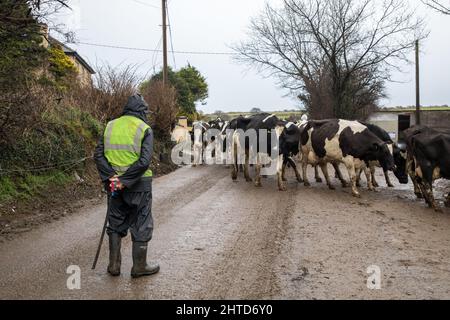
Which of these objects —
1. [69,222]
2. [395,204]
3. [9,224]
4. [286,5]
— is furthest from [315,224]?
[286,5]

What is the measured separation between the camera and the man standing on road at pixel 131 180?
16.9ft

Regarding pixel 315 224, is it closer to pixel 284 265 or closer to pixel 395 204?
pixel 284 265

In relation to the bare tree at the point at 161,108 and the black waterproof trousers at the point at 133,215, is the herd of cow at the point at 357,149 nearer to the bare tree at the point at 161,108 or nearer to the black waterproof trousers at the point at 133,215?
the bare tree at the point at 161,108

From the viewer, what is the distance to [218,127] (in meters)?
20.5

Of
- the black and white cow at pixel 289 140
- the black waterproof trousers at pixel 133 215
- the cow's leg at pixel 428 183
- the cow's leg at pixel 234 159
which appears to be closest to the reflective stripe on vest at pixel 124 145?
the black waterproof trousers at pixel 133 215

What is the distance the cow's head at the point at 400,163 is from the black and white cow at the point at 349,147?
0.81m

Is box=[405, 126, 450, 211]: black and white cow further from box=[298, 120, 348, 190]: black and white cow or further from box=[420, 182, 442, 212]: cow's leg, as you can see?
box=[298, 120, 348, 190]: black and white cow

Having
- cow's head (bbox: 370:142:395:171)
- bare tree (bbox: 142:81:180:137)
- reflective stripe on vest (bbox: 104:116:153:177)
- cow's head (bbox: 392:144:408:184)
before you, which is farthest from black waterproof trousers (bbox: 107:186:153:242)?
bare tree (bbox: 142:81:180:137)

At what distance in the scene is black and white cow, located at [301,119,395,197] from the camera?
36.8 feet

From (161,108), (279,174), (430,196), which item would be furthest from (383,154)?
(161,108)

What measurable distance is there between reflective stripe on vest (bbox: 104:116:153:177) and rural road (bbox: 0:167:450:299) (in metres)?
1.34

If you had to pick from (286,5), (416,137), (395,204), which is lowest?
(395,204)

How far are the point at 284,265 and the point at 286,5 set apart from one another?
26134 millimetres
